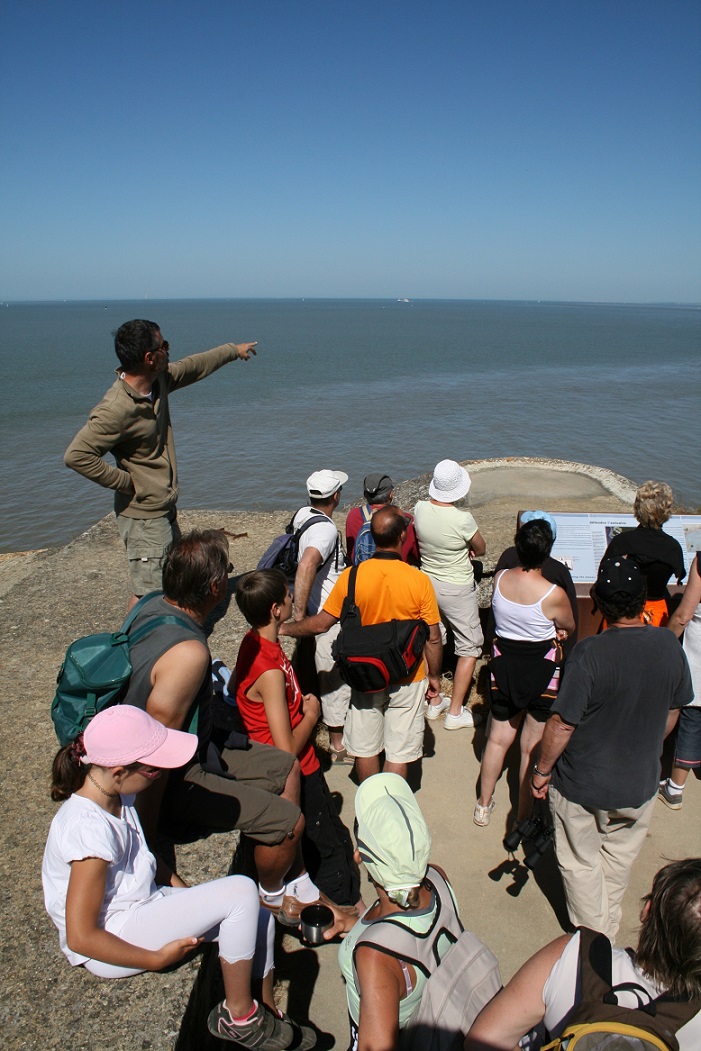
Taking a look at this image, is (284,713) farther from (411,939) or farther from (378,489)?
(378,489)

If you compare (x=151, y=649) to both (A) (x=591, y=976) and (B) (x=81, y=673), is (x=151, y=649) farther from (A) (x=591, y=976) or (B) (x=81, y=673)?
(A) (x=591, y=976)

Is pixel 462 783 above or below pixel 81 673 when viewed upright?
below

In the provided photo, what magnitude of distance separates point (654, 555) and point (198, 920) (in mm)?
3272

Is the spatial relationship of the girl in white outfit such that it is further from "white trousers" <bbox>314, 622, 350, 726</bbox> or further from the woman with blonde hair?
the woman with blonde hair

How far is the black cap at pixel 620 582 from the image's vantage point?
2760 millimetres

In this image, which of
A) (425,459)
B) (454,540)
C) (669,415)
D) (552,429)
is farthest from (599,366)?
(454,540)

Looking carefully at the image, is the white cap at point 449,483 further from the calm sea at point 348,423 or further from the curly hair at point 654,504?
the calm sea at point 348,423

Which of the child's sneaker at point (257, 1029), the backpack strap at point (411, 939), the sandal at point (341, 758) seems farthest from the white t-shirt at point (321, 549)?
the backpack strap at point (411, 939)

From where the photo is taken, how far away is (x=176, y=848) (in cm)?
306

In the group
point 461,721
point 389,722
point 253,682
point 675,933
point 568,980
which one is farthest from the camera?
point 461,721

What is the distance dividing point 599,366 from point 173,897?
54514mm

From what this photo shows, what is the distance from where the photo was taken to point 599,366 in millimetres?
50938

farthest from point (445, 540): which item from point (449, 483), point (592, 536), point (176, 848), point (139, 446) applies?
point (176, 848)

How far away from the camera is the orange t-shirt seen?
364 centimetres
